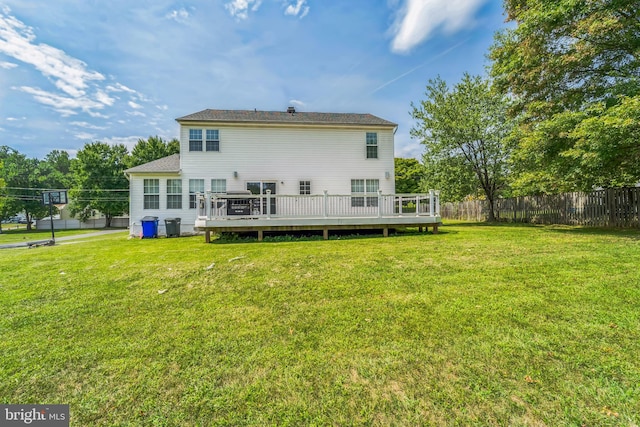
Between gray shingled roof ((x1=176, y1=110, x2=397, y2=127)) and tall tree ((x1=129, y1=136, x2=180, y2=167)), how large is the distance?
80.6 feet

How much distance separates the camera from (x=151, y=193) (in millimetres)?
12461

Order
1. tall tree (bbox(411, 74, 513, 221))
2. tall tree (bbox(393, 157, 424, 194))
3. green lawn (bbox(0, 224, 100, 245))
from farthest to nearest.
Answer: tall tree (bbox(393, 157, 424, 194))
green lawn (bbox(0, 224, 100, 245))
tall tree (bbox(411, 74, 513, 221))

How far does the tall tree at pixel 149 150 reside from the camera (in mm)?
32625

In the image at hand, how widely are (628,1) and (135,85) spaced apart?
2031 cm

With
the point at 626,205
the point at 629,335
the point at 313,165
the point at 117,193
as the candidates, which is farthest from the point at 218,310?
the point at 117,193

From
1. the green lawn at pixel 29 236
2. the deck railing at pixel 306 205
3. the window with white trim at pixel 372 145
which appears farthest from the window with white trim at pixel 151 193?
the green lawn at pixel 29 236

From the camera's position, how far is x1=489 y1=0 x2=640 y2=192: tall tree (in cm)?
849

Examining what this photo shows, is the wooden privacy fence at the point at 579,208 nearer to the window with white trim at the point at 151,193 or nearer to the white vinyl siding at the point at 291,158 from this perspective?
the white vinyl siding at the point at 291,158

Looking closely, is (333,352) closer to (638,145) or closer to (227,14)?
(227,14)

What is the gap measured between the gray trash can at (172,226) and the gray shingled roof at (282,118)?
4.60 metres

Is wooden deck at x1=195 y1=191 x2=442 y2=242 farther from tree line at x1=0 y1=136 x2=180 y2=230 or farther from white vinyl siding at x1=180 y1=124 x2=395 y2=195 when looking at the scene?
tree line at x1=0 y1=136 x2=180 y2=230

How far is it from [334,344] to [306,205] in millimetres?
8763

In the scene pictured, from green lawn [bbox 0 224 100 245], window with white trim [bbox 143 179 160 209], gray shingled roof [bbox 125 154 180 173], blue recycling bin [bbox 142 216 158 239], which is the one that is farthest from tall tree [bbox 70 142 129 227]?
blue recycling bin [bbox 142 216 158 239]

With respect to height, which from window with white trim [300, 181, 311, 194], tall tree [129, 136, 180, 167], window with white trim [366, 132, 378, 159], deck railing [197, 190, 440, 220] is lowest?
deck railing [197, 190, 440, 220]
